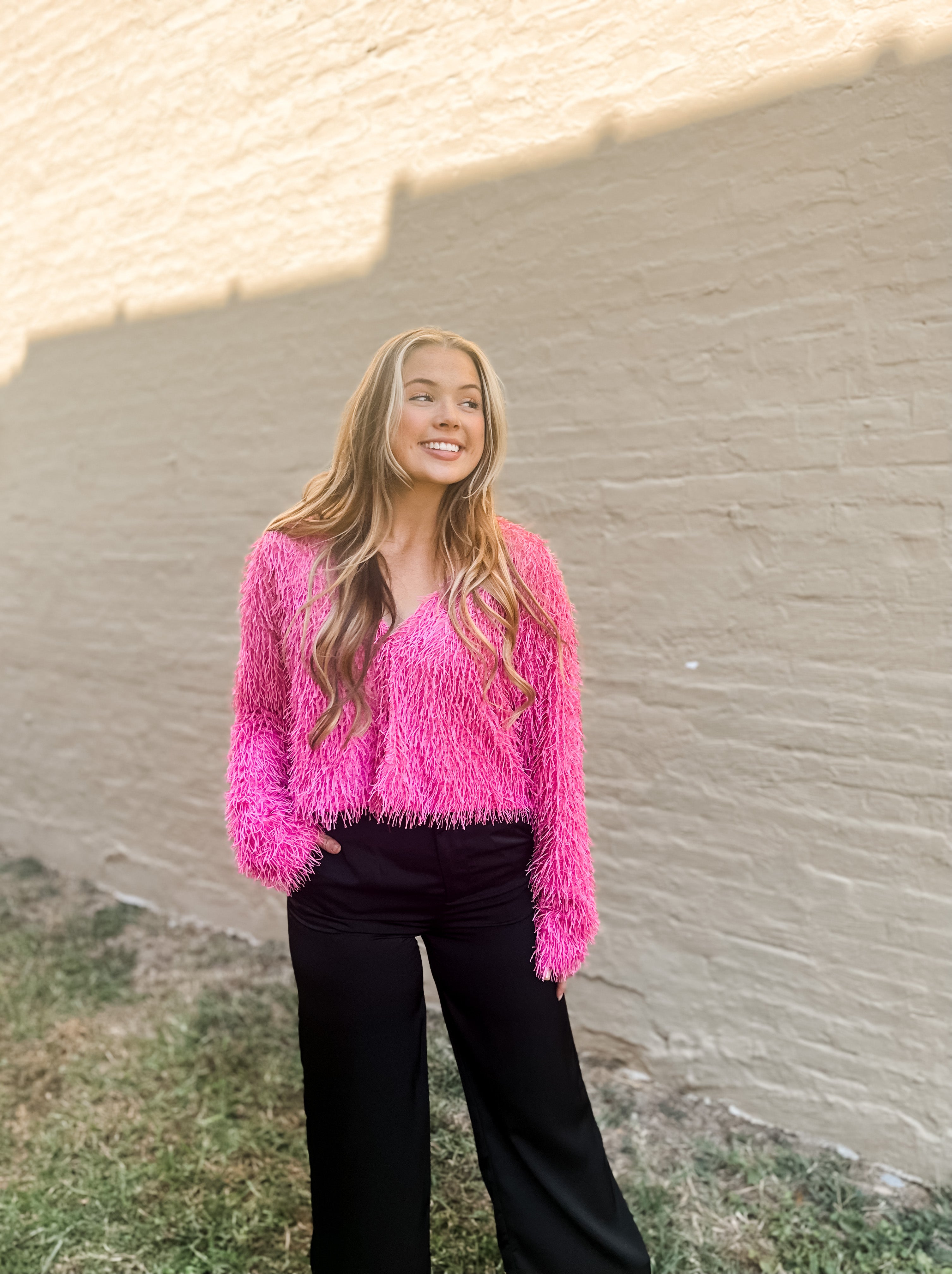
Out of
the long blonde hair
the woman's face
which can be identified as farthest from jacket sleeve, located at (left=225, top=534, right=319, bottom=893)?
the woman's face

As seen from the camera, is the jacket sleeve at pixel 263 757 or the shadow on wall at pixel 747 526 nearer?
the jacket sleeve at pixel 263 757

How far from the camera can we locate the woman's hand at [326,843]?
1.68m

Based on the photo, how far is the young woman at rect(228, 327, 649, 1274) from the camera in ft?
5.45

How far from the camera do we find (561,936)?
1737 millimetres

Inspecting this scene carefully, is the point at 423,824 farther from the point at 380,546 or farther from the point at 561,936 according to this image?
the point at 380,546

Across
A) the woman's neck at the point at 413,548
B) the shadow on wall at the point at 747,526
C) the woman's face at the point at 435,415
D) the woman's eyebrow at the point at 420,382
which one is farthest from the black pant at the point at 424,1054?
the shadow on wall at the point at 747,526

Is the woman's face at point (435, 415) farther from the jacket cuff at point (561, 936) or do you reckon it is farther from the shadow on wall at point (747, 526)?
the shadow on wall at point (747, 526)

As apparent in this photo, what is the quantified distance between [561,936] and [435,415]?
0.99 m

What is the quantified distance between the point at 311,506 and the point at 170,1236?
181 cm

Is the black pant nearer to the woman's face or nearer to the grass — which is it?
the grass

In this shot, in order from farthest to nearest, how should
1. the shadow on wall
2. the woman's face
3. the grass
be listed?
the shadow on wall
the grass
the woman's face

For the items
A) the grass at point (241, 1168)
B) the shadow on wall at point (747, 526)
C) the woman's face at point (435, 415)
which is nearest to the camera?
the woman's face at point (435, 415)

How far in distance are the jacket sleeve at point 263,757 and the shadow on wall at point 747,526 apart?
1.26 metres

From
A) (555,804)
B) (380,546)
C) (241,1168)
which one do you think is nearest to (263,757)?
(380,546)
